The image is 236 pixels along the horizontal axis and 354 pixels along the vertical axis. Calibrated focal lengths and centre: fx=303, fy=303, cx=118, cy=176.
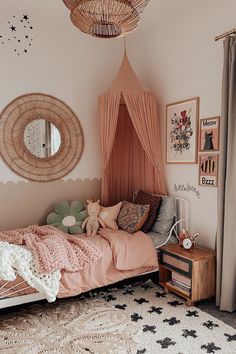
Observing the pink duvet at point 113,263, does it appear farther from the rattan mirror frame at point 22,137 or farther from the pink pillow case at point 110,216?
the rattan mirror frame at point 22,137

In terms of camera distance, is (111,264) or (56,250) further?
(111,264)

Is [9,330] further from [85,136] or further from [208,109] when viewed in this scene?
[208,109]

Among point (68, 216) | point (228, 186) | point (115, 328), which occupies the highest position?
point (228, 186)

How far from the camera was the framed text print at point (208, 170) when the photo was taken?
9.44ft

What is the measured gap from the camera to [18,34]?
3.38 metres

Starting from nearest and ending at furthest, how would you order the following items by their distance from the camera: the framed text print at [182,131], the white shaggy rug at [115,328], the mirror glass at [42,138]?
the white shaggy rug at [115,328]
the framed text print at [182,131]
the mirror glass at [42,138]

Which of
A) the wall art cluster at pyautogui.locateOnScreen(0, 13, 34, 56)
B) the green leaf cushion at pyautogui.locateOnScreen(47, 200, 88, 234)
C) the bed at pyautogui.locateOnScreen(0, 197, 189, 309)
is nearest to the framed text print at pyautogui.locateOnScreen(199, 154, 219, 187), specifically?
the bed at pyautogui.locateOnScreen(0, 197, 189, 309)

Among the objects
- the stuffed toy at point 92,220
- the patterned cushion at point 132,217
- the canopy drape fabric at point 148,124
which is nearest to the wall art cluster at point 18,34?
the canopy drape fabric at point 148,124

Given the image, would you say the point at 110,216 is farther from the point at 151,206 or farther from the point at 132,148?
the point at 132,148

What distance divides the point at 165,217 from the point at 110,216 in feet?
2.02


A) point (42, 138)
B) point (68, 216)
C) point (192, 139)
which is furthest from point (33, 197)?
point (192, 139)

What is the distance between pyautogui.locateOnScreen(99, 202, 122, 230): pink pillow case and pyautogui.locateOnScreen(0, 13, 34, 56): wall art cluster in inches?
79.3

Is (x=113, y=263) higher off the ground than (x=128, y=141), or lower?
lower

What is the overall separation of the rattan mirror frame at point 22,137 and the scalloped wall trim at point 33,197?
0.37 ft
